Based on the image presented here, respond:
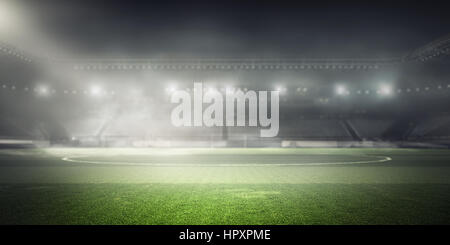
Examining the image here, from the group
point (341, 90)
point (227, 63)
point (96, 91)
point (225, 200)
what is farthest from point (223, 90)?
point (225, 200)

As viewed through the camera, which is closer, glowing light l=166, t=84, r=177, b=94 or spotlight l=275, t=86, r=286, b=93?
spotlight l=275, t=86, r=286, b=93

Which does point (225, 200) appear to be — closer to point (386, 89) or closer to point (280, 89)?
point (280, 89)

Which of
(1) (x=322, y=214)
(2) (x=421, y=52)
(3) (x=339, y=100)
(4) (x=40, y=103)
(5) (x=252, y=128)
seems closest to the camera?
(1) (x=322, y=214)

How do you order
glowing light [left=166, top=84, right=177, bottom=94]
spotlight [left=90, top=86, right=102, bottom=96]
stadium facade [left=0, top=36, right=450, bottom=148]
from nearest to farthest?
stadium facade [left=0, top=36, right=450, bottom=148] < glowing light [left=166, top=84, right=177, bottom=94] < spotlight [left=90, top=86, right=102, bottom=96]

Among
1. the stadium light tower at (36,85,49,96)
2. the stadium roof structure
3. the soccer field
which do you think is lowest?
the soccer field

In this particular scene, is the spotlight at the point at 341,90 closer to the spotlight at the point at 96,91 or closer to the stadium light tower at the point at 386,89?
the stadium light tower at the point at 386,89

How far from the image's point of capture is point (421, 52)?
44.5 metres

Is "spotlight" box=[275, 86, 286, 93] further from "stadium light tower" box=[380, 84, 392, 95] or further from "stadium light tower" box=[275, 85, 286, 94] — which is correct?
"stadium light tower" box=[380, 84, 392, 95]

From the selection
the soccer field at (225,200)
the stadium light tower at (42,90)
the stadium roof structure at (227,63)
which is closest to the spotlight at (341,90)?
the stadium roof structure at (227,63)

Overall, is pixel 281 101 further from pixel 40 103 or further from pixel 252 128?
pixel 40 103

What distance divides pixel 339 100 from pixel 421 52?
14.5 m

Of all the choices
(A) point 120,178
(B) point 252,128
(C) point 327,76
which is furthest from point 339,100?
(A) point 120,178

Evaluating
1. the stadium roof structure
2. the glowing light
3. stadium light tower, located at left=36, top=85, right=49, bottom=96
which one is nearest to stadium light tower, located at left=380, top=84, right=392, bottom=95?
the stadium roof structure
